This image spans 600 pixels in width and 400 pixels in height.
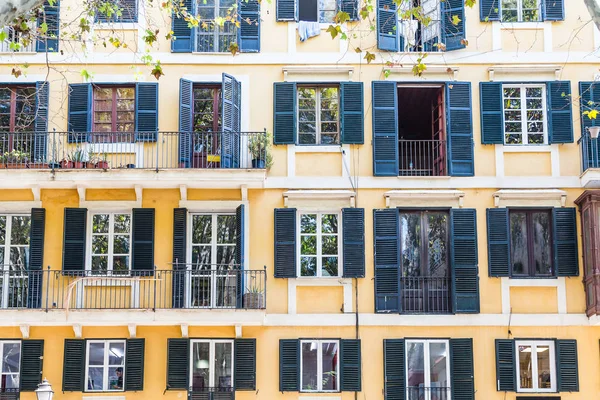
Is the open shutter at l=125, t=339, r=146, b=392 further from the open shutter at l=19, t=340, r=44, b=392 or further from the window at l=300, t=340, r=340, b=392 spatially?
the window at l=300, t=340, r=340, b=392

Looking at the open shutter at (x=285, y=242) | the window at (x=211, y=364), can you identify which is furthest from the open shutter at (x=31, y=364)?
the open shutter at (x=285, y=242)

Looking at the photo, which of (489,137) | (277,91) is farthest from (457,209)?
(277,91)

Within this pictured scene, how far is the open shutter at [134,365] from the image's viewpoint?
22.6 metres

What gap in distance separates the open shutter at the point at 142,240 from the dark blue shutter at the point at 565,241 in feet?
28.5

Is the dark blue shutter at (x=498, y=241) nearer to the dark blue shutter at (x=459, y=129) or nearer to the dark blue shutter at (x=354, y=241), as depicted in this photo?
the dark blue shutter at (x=459, y=129)

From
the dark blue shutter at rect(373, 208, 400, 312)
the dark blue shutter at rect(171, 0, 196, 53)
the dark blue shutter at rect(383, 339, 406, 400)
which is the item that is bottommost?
→ the dark blue shutter at rect(383, 339, 406, 400)

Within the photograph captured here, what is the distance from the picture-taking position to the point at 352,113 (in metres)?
23.8

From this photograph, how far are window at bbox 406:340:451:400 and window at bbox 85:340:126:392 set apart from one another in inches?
239

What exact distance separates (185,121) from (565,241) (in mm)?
8643

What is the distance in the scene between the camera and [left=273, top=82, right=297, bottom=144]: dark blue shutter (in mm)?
23688

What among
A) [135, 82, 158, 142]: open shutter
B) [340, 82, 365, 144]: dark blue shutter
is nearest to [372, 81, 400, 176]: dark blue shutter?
[340, 82, 365, 144]: dark blue shutter

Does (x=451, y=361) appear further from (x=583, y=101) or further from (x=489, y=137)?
(x=583, y=101)

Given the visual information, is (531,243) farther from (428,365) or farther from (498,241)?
(428,365)

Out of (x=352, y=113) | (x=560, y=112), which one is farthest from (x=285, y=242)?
(x=560, y=112)
